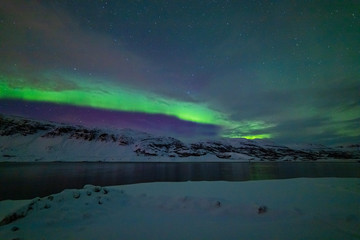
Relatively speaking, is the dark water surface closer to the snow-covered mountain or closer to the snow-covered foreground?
the snow-covered foreground

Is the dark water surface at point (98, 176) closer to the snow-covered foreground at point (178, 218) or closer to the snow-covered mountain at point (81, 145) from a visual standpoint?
the snow-covered foreground at point (178, 218)

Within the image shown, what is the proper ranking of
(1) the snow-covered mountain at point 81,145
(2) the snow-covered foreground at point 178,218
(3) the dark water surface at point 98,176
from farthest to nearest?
(1) the snow-covered mountain at point 81,145, (3) the dark water surface at point 98,176, (2) the snow-covered foreground at point 178,218

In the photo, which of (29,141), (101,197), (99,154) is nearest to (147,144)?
(99,154)

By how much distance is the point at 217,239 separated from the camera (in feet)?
15.2

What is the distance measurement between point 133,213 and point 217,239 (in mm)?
3891

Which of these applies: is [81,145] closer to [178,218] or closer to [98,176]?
[98,176]

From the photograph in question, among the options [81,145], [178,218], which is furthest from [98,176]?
[81,145]

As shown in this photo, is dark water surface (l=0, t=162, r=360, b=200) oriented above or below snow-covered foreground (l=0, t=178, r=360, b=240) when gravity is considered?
below

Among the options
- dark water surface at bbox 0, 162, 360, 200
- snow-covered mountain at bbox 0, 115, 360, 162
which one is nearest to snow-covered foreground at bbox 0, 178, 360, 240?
dark water surface at bbox 0, 162, 360, 200

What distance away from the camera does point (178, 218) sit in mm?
6395

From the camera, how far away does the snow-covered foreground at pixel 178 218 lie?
16.2 feet

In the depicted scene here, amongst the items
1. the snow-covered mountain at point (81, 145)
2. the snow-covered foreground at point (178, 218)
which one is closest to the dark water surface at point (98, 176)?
the snow-covered foreground at point (178, 218)

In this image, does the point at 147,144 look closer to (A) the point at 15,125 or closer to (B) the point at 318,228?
(A) the point at 15,125

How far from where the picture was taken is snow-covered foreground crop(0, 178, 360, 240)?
4.94m
